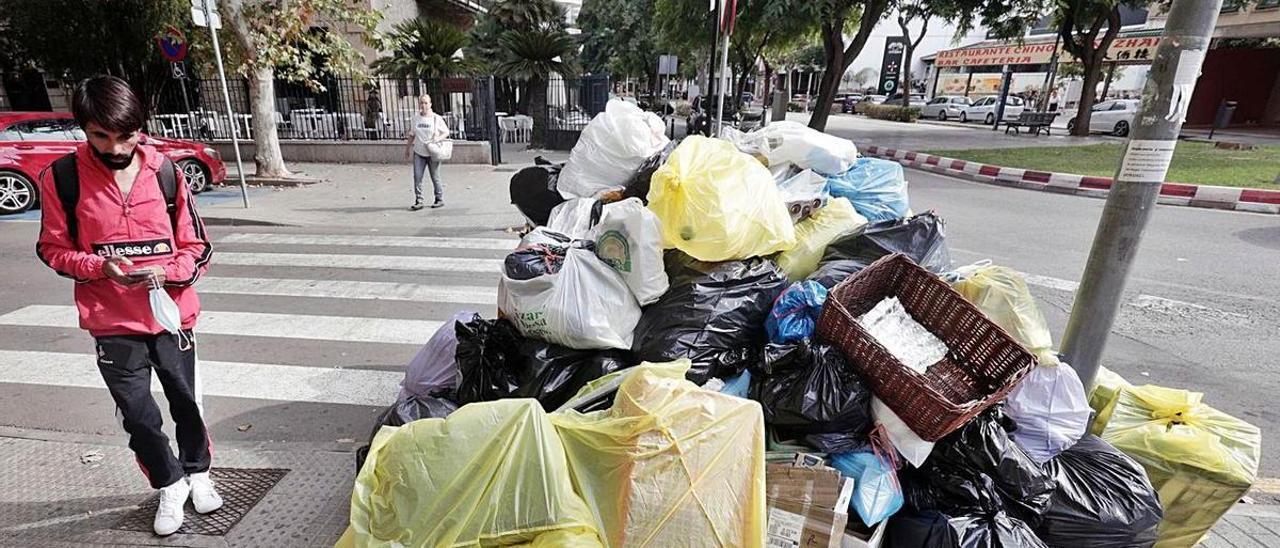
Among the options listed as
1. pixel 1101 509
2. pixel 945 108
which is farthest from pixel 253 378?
pixel 945 108

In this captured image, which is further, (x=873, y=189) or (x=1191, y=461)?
(x=873, y=189)

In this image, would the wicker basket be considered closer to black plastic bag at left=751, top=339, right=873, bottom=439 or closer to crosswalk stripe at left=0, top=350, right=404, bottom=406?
black plastic bag at left=751, top=339, right=873, bottom=439

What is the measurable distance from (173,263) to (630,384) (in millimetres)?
1701

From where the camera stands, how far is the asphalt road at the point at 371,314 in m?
3.43

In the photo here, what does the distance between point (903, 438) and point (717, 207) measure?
3.54 ft

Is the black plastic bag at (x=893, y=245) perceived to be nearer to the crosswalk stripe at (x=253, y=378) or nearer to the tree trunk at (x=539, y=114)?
the crosswalk stripe at (x=253, y=378)

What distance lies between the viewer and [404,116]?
14836mm

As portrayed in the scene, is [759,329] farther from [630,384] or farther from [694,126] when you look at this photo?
[694,126]

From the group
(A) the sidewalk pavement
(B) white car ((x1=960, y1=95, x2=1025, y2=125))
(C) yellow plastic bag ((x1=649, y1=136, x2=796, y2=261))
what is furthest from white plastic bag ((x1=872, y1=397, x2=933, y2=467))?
(B) white car ((x1=960, y1=95, x2=1025, y2=125))

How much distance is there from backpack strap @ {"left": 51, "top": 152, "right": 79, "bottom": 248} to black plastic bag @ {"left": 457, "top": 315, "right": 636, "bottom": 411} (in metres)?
1.33

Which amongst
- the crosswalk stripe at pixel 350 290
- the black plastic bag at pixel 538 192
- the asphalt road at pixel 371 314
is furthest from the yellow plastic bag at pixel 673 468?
the crosswalk stripe at pixel 350 290

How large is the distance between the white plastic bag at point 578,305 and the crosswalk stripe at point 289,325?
2.22 metres

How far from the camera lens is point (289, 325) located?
4586 mm

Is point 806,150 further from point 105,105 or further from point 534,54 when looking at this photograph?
point 534,54
